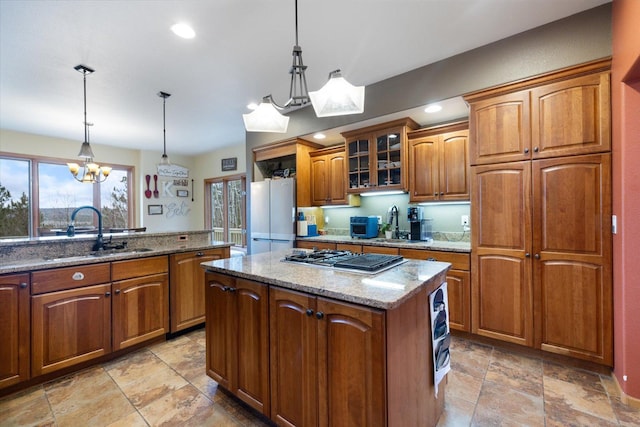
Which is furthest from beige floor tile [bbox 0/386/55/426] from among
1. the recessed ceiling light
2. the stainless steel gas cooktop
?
the recessed ceiling light

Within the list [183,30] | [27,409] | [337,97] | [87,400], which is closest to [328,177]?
[183,30]

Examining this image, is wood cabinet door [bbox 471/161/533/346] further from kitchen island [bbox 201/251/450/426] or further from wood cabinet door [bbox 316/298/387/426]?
wood cabinet door [bbox 316/298/387/426]

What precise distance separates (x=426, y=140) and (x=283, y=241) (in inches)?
90.8

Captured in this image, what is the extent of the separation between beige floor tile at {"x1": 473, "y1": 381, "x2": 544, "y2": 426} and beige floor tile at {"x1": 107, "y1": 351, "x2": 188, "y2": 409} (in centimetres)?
210

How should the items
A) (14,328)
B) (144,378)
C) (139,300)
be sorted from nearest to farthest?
1. (14,328)
2. (144,378)
3. (139,300)

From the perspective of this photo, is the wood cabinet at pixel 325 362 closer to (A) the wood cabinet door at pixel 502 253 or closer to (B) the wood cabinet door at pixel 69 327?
(B) the wood cabinet door at pixel 69 327

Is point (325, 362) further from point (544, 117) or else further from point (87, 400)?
point (544, 117)

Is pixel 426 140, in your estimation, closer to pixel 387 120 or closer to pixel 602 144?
pixel 387 120

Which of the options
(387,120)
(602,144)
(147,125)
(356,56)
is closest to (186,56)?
(356,56)

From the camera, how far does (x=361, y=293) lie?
120 cm

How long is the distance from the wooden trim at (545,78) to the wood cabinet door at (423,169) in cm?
67

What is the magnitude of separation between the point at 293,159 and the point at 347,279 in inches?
138

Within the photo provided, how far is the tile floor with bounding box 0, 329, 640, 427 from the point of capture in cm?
171

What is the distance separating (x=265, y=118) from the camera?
6.10 feet
